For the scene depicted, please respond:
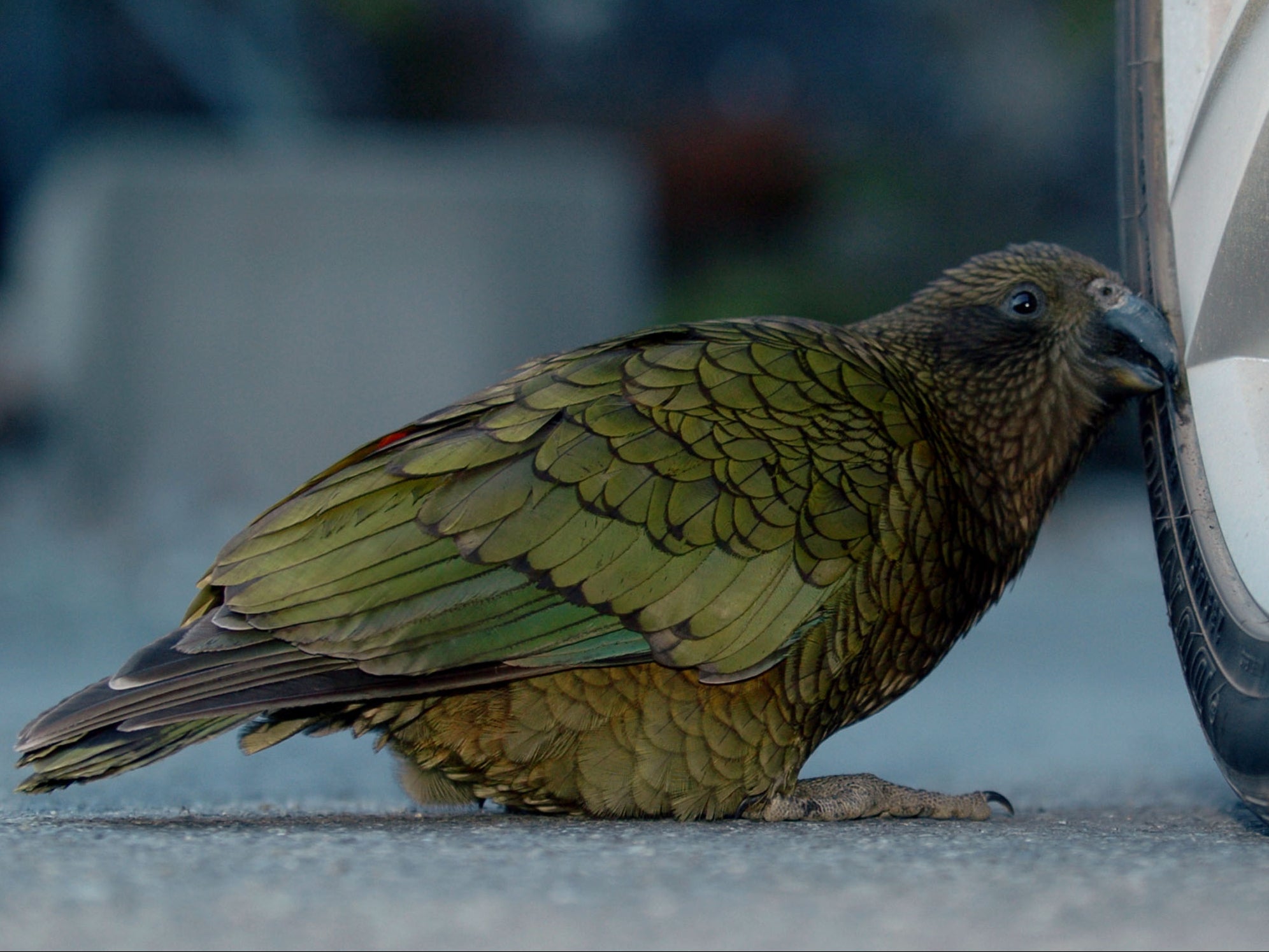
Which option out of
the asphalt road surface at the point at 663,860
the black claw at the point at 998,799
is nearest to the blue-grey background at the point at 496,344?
the asphalt road surface at the point at 663,860

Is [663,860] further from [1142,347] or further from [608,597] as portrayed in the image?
[1142,347]

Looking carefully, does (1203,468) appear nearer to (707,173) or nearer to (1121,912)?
(1121,912)

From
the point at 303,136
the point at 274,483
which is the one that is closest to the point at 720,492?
the point at 274,483

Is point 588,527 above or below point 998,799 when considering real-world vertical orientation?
above

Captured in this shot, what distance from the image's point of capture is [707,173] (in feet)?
42.5

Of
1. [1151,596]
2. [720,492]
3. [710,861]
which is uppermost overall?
[720,492]

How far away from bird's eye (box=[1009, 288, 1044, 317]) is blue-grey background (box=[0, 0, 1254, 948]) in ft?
1.24

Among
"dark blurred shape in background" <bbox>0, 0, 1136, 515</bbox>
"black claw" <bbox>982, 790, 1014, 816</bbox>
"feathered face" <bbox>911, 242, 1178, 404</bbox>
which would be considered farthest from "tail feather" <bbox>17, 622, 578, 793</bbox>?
"dark blurred shape in background" <bbox>0, 0, 1136, 515</bbox>

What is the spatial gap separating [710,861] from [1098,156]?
11516 millimetres

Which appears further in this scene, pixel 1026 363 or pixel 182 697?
pixel 1026 363

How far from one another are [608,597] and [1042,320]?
1.01m

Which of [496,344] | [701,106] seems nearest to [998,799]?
[496,344]

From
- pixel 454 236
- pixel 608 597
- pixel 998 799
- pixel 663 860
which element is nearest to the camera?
pixel 663 860

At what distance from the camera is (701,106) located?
13461 mm
